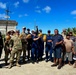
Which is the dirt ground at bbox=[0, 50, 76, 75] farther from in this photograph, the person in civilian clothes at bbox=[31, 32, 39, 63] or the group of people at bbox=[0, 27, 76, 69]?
the person in civilian clothes at bbox=[31, 32, 39, 63]

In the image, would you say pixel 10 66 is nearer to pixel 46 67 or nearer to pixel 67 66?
pixel 46 67

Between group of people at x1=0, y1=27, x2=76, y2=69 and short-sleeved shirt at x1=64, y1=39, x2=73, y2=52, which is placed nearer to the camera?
group of people at x1=0, y1=27, x2=76, y2=69

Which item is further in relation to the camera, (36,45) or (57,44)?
(36,45)

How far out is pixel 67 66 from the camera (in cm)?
987

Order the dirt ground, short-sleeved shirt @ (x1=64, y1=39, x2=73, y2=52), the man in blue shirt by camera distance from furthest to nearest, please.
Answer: short-sleeved shirt @ (x1=64, y1=39, x2=73, y2=52), the man in blue shirt, the dirt ground

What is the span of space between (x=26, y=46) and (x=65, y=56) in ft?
7.11

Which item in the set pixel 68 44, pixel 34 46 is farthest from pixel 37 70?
pixel 68 44

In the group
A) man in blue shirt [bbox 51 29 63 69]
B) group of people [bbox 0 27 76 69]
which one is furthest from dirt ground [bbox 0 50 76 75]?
man in blue shirt [bbox 51 29 63 69]

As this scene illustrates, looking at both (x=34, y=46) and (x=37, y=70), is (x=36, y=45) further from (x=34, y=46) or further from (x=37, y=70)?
(x=37, y=70)

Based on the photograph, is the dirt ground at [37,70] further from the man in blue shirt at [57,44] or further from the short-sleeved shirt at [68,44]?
the short-sleeved shirt at [68,44]

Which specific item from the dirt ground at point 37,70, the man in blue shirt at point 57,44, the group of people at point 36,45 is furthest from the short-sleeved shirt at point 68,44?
the dirt ground at point 37,70

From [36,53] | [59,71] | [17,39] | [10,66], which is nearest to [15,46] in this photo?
[17,39]

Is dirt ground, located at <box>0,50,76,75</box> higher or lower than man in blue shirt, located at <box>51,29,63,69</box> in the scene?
lower

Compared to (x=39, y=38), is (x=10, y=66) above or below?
below
